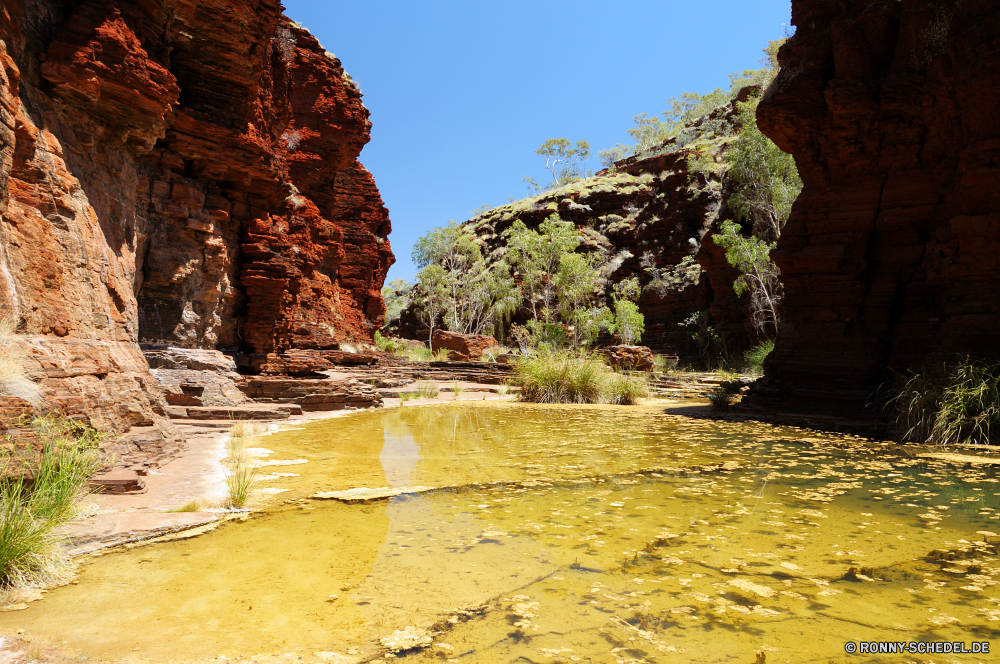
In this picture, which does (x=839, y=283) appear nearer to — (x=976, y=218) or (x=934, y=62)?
(x=976, y=218)

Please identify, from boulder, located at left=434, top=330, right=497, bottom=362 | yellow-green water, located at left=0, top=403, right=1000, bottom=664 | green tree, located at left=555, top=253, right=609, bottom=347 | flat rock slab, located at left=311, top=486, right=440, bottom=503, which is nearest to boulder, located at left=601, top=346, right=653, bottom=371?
green tree, located at left=555, top=253, right=609, bottom=347

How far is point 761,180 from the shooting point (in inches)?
997

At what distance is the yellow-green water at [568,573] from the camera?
2.18m

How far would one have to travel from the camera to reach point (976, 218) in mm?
8547

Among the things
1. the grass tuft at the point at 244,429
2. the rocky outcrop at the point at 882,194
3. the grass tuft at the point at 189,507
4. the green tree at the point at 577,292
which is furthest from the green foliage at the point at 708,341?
the grass tuft at the point at 189,507

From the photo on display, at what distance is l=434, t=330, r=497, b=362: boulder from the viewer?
31.3m

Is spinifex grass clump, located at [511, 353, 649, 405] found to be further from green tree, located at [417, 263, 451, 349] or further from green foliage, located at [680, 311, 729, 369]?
green tree, located at [417, 263, 451, 349]

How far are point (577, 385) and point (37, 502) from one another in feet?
37.2

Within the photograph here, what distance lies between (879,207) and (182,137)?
1381 cm

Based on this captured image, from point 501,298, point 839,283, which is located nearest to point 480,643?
point 839,283

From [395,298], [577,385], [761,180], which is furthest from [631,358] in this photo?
[395,298]

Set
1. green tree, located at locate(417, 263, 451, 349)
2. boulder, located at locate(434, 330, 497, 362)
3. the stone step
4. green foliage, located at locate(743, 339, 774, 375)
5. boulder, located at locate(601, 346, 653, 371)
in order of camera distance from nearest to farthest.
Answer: the stone step, green foliage, located at locate(743, 339, 774, 375), boulder, located at locate(601, 346, 653, 371), boulder, located at locate(434, 330, 497, 362), green tree, located at locate(417, 263, 451, 349)

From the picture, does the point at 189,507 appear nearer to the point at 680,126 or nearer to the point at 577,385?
the point at 577,385

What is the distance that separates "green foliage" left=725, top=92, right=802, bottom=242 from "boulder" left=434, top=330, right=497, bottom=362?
51.6 feet
